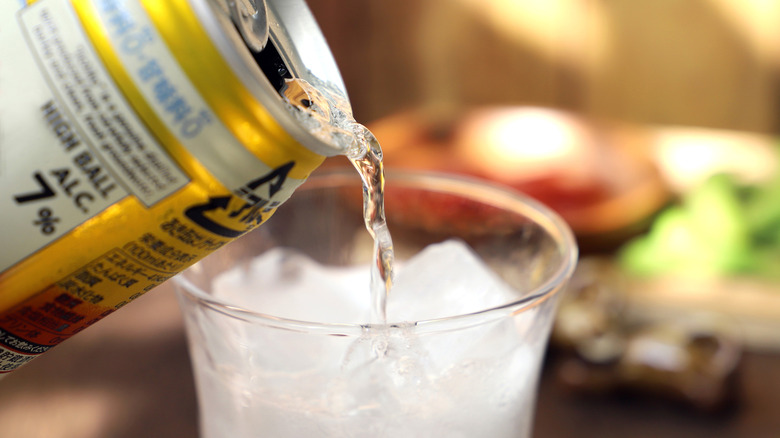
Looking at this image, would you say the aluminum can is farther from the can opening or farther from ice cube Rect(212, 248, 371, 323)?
ice cube Rect(212, 248, 371, 323)

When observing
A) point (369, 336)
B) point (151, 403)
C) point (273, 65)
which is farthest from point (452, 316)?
point (151, 403)

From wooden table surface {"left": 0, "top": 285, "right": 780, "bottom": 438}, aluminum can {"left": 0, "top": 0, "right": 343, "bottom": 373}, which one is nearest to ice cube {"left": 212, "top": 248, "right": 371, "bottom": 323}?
aluminum can {"left": 0, "top": 0, "right": 343, "bottom": 373}

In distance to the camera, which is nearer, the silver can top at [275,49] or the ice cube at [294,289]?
the silver can top at [275,49]

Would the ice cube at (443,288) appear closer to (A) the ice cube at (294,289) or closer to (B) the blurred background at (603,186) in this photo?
(A) the ice cube at (294,289)

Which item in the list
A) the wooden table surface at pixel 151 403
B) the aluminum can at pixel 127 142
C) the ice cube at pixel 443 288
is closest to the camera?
the aluminum can at pixel 127 142

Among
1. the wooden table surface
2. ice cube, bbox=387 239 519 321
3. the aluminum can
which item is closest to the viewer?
the aluminum can

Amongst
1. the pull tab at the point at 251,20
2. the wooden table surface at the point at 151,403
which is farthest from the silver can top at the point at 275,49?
the wooden table surface at the point at 151,403
